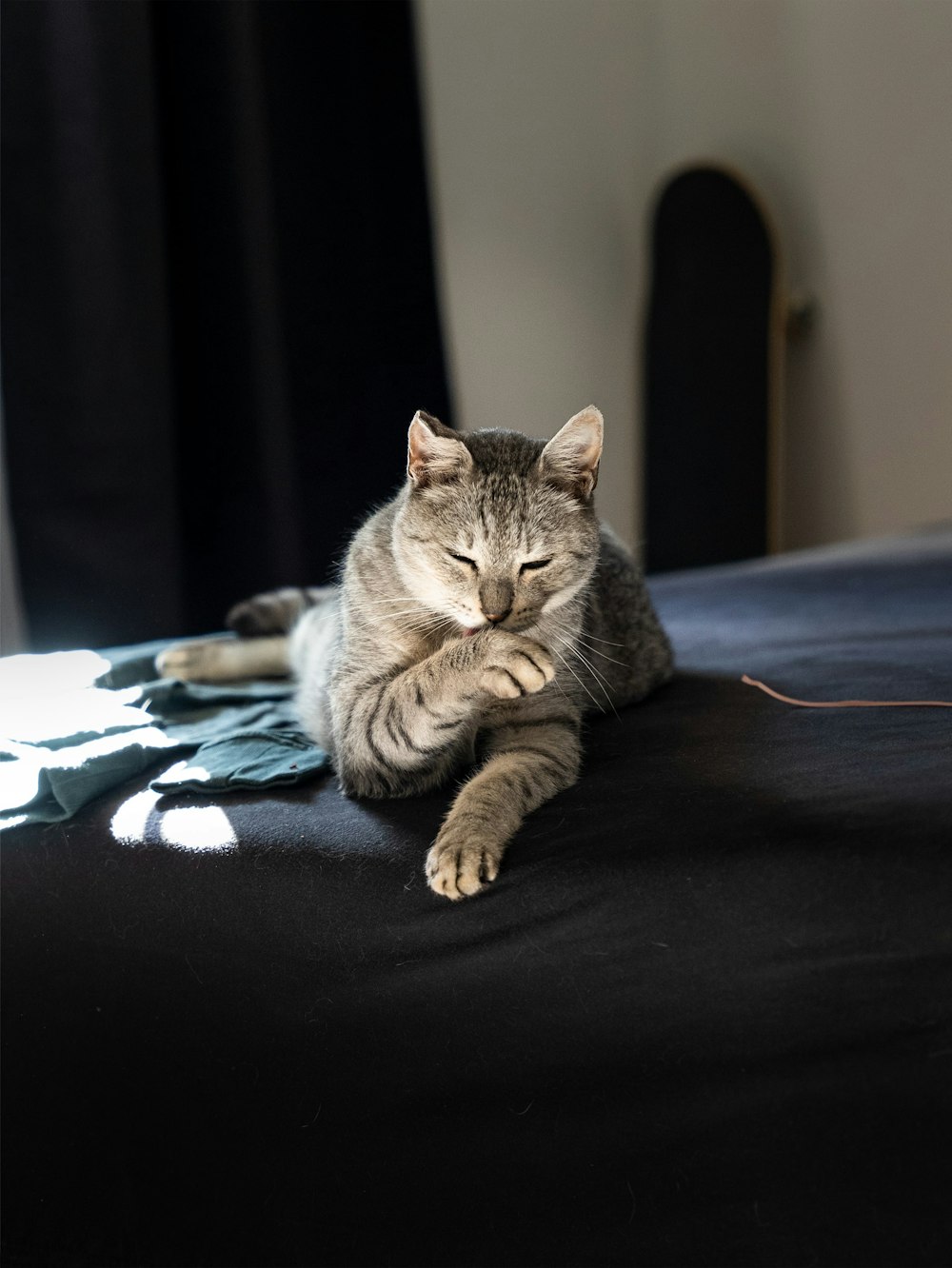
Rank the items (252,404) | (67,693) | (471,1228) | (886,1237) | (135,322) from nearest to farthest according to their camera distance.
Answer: (886,1237), (471,1228), (67,693), (135,322), (252,404)

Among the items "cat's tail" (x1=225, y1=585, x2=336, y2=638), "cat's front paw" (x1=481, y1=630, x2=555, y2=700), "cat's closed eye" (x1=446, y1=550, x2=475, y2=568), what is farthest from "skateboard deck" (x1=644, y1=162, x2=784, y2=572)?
"cat's front paw" (x1=481, y1=630, x2=555, y2=700)

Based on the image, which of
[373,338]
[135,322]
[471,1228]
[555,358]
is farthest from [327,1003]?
[555,358]

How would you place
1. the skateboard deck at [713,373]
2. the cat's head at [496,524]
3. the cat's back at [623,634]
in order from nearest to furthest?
the cat's head at [496,524], the cat's back at [623,634], the skateboard deck at [713,373]

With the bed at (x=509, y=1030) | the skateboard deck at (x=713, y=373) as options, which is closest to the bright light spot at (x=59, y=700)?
the bed at (x=509, y=1030)

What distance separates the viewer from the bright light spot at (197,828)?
1.03 meters

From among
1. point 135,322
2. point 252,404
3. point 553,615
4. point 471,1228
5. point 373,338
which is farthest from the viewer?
point 373,338

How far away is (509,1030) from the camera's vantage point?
0.92m

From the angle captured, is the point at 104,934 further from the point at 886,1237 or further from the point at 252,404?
the point at 252,404

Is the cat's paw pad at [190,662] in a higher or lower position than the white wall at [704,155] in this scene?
lower

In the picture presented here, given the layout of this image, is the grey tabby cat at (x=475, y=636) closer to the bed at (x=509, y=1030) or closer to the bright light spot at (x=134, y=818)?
the bed at (x=509, y=1030)

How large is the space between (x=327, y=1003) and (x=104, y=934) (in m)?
0.23

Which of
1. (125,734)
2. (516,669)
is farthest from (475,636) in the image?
(125,734)

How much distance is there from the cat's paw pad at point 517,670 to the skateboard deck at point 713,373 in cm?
305

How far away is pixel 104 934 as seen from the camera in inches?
39.6
